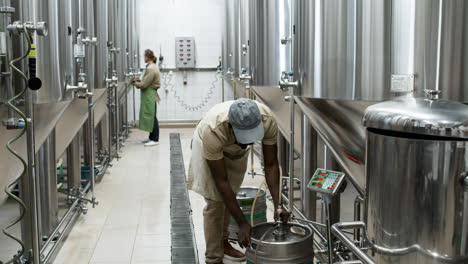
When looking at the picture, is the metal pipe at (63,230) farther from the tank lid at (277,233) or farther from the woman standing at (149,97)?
the woman standing at (149,97)

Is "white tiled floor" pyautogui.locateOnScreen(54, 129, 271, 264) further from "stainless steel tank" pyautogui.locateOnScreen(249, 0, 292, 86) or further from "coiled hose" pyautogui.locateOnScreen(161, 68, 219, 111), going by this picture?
"coiled hose" pyautogui.locateOnScreen(161, 68, 219, 111)

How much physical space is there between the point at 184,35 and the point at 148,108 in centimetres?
242

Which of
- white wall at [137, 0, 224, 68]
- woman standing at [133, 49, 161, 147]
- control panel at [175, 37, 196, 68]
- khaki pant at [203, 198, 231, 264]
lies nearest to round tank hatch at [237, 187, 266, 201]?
khaki pant at [203, 198, 231, 264]

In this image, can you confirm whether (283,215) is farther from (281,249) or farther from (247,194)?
(247,194)

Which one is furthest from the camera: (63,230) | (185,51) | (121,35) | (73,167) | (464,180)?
(185,51)

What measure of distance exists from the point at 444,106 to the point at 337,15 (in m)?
0.87

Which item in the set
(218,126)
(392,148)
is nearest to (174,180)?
(218,126)

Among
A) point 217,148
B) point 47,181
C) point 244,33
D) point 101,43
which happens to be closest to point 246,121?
point 217,148

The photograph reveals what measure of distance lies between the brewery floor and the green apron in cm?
155

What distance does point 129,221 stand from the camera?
13.0ft

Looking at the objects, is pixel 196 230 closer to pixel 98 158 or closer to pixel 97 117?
pixel 97 117

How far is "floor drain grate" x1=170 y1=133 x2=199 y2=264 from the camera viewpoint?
323cm

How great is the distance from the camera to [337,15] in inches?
85.7

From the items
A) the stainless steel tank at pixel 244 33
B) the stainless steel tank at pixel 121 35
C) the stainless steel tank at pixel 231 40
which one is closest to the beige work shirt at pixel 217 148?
the stainless steel tank at pixel 244 33
